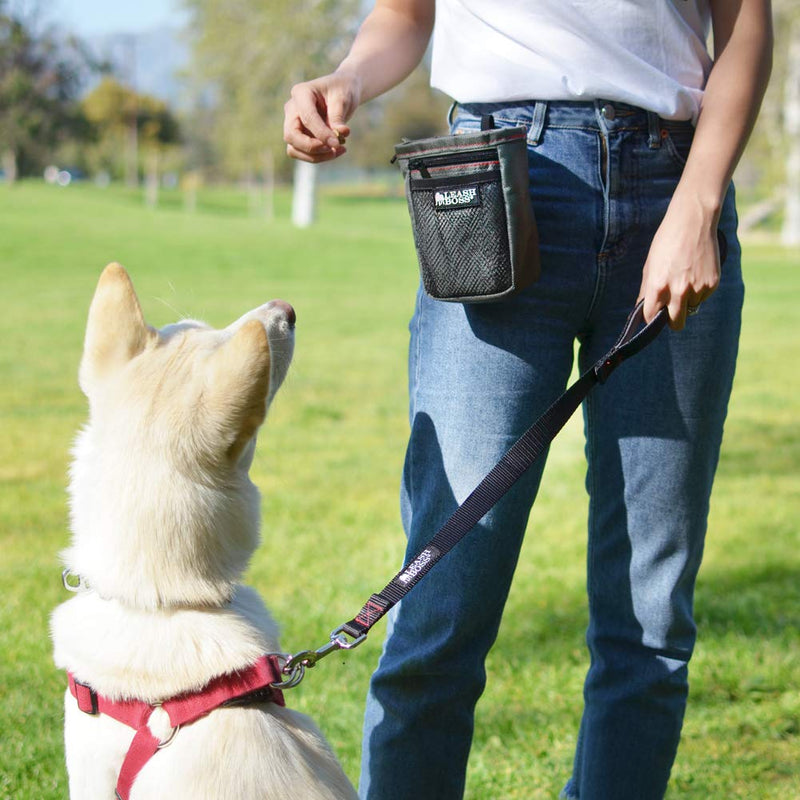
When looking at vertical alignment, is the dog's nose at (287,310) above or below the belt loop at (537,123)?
below

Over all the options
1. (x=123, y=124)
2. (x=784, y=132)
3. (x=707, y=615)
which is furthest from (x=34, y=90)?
(x=707, y=615)

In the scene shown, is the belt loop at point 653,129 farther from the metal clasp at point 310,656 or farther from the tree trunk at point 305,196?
the tree trunk at point 305,196

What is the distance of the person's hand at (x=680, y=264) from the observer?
85.4 inches

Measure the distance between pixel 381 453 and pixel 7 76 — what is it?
50106mm

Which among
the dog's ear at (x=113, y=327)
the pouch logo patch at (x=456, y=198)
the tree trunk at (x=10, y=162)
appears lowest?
the dog's ear at (x=113, y=327)

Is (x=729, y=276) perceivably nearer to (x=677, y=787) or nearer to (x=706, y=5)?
(x=706, y=5)

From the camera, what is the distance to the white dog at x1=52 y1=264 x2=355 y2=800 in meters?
2.00

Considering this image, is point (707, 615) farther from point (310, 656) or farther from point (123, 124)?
point (123, 124)

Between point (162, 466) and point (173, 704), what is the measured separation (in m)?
0.48

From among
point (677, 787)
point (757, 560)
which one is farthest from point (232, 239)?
point (677, 787)

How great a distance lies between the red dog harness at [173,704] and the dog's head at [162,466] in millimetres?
169

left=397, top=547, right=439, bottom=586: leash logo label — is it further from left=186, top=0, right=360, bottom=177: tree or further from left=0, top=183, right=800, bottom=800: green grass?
left=186, top=0, right=360, bottom=177: tree

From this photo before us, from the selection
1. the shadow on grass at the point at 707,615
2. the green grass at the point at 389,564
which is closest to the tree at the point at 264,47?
the green grass at the point at 389,564

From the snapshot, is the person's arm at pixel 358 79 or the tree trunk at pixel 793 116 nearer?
the person's arm at pixel 358 79
